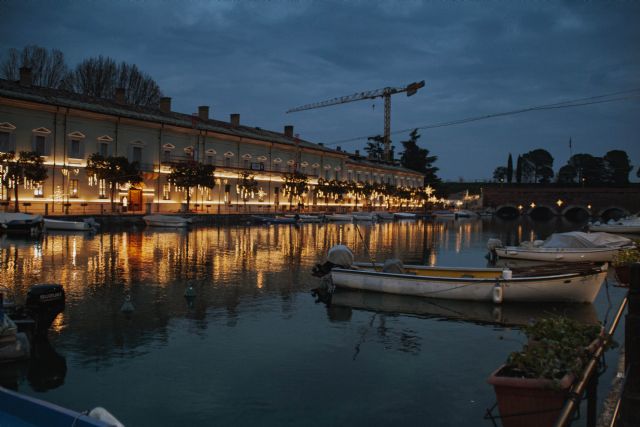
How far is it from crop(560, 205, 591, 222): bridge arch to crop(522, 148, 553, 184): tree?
150 ft

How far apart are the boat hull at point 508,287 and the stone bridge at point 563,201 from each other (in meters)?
110

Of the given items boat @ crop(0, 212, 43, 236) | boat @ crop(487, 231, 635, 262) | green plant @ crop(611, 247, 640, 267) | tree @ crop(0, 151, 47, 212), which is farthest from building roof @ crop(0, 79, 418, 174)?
green plant @ crop(611, 247, 640, 267)

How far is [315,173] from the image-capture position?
282ft

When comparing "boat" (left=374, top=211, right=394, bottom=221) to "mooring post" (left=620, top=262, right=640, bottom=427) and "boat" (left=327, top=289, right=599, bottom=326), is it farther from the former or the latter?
"mooring post" (left=620, top=262, right=640, bottom=427)

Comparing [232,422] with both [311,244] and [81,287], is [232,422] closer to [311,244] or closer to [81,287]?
[81,287]

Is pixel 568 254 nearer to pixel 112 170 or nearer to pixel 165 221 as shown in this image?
pixel 165 221

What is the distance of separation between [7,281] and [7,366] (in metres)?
9.60

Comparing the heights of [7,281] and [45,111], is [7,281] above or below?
below

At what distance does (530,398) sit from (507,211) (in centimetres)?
14330

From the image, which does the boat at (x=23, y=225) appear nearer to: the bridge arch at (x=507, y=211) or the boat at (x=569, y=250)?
the boat at (x=569, y=250)

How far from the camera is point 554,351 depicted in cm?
629

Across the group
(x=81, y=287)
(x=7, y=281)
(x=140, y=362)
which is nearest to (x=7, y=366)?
(x=140, y=362)

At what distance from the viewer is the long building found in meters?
46.9

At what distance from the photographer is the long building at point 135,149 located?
46.9 m
